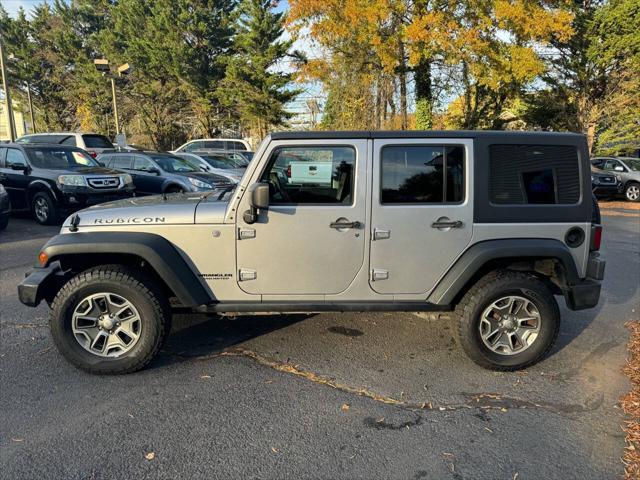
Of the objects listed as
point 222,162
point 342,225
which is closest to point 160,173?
point 222,162

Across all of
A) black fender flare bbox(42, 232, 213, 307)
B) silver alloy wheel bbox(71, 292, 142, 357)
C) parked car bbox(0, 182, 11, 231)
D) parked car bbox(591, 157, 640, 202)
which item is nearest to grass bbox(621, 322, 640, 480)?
black fender flare bbox(42, 232, 213, 307)

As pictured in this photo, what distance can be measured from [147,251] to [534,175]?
9.83 feet

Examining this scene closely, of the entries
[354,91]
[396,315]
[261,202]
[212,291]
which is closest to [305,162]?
[261,202]

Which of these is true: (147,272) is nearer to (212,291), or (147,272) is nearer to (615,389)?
(212,291)

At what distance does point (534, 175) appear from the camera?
3500mm

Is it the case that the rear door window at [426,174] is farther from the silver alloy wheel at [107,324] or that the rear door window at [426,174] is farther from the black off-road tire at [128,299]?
the silver alloy wheel at [107,324]

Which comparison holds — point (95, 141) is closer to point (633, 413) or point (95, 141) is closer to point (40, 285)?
point (40, 285)

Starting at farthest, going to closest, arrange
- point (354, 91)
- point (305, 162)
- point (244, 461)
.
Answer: point (354, 91) → point (305, 162) → point (244, 461)

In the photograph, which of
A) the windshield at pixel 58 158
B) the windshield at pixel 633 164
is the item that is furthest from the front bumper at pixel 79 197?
the windshield at pixel 633 164

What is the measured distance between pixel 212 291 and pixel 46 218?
7784mm

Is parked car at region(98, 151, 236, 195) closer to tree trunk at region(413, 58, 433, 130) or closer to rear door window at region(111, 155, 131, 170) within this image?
rear door window at region(111, 155, 131, 170)

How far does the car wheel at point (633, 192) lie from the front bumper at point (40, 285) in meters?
19.6

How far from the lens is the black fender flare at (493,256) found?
3.41 metres

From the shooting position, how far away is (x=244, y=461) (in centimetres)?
254
